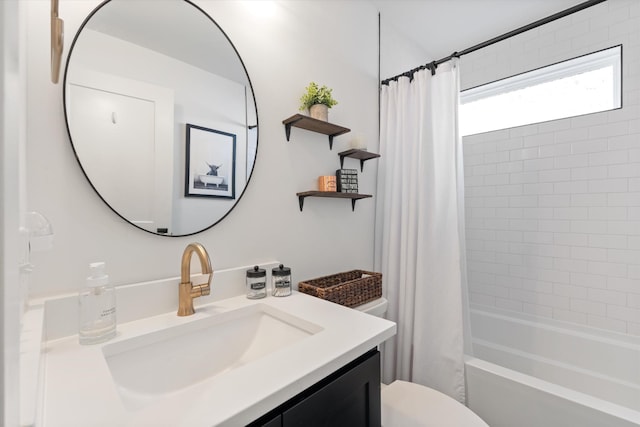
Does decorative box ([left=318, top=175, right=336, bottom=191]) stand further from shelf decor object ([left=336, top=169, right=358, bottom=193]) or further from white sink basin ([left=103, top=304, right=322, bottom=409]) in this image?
white sink basin ([left=103, top=304, right=322, bottom=409])

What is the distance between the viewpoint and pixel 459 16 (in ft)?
6.53

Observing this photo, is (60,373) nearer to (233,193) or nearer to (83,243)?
(83,243)

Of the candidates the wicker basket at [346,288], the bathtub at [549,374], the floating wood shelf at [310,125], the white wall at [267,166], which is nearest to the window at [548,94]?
the white wall at [267,166]

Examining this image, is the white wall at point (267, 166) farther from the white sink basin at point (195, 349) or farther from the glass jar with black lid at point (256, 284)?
the white sink basin at point (195, 349)

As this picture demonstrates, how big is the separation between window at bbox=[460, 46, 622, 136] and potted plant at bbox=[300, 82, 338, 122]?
4.11 feet

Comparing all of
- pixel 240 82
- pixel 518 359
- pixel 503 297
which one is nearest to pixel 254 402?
pixel 240 82

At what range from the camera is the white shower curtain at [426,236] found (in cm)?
150

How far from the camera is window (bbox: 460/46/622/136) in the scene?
196 centimetres

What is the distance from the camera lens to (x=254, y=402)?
53 centimetres

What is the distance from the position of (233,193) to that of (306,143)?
1.58 feet

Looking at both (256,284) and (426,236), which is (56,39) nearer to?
(256,284)

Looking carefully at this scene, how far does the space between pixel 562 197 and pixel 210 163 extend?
7.72 feet

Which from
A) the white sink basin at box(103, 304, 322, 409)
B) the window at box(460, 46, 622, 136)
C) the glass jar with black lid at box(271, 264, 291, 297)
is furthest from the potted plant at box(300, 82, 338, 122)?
the window at box(460, 46, 622, 136)

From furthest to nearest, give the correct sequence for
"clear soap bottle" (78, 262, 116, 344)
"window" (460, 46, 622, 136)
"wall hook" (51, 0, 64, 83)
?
"window" (460, 46, 622, 136) < "clear soap bottle" (78, 262, 116, 344) < "wall hook" (51, 0, 64, 83)
